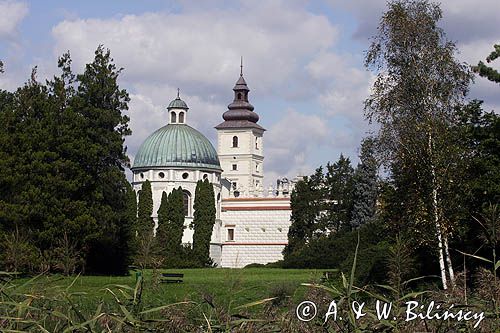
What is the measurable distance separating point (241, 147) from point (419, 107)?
249ft

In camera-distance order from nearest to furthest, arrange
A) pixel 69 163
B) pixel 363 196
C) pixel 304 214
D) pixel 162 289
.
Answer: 1. pixel 162 289
2. pixel 69 163
3. pixel 363 196
4. pixel 304 214

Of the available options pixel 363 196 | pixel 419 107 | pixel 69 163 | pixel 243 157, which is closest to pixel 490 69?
pixel 419 107

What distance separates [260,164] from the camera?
102 meters

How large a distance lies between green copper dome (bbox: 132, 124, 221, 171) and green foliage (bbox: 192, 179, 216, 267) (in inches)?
210

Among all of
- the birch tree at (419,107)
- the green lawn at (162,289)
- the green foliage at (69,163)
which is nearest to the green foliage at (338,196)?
the green foliage at (69,163)

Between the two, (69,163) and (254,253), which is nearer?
(69,163)

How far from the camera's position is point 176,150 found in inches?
3194

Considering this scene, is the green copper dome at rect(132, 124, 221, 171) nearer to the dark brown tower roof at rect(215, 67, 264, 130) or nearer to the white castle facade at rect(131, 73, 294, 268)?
the white castle facade at rect(131, 73, 294, 268)

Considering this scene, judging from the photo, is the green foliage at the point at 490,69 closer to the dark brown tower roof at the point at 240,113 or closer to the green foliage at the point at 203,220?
the green foliage at the point at 203,220

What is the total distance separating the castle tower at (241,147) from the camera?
99562 mm

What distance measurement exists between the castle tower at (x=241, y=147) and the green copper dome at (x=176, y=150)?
15.5 metres

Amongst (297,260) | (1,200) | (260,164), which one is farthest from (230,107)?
(1,200)

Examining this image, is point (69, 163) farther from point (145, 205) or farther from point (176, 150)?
Answer: point (176, 150)

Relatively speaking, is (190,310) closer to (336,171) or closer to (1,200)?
(1,200)
